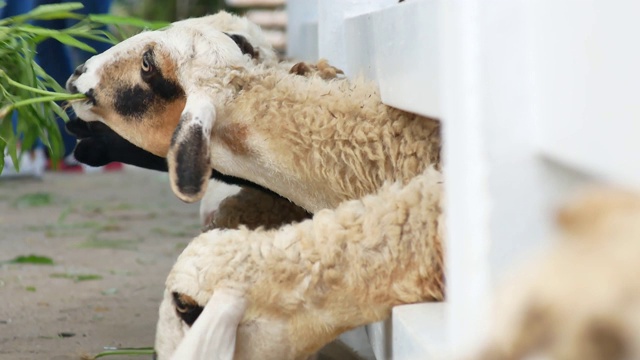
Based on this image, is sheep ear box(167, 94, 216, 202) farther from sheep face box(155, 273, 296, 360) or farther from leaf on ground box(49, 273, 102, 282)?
leaf on ground box(49, 273, 102, 282)

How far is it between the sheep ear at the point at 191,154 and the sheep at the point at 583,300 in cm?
150

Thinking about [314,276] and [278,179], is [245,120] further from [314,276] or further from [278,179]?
[314,276]

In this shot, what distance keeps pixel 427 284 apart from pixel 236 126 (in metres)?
0.82

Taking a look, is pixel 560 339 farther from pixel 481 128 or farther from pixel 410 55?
pixel 410 55

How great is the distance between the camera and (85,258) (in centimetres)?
382

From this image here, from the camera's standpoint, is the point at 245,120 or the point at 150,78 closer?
the point at 245,120

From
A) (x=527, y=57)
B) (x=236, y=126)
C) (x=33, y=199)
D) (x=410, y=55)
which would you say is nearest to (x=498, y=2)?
(x=527, y=57)

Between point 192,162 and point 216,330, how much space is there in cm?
62

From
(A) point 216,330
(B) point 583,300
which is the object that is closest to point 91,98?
(A) point 216,330

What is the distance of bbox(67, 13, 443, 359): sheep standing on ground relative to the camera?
1.75 m

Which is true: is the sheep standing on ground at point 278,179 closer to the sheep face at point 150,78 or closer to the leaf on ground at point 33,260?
the sheep face at point 150,78

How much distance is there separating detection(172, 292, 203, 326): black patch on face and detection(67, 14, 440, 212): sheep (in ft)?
1.31

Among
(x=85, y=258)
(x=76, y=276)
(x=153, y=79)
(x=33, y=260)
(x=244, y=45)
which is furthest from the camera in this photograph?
(x=85, y=258)

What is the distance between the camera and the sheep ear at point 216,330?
5.75 ft
